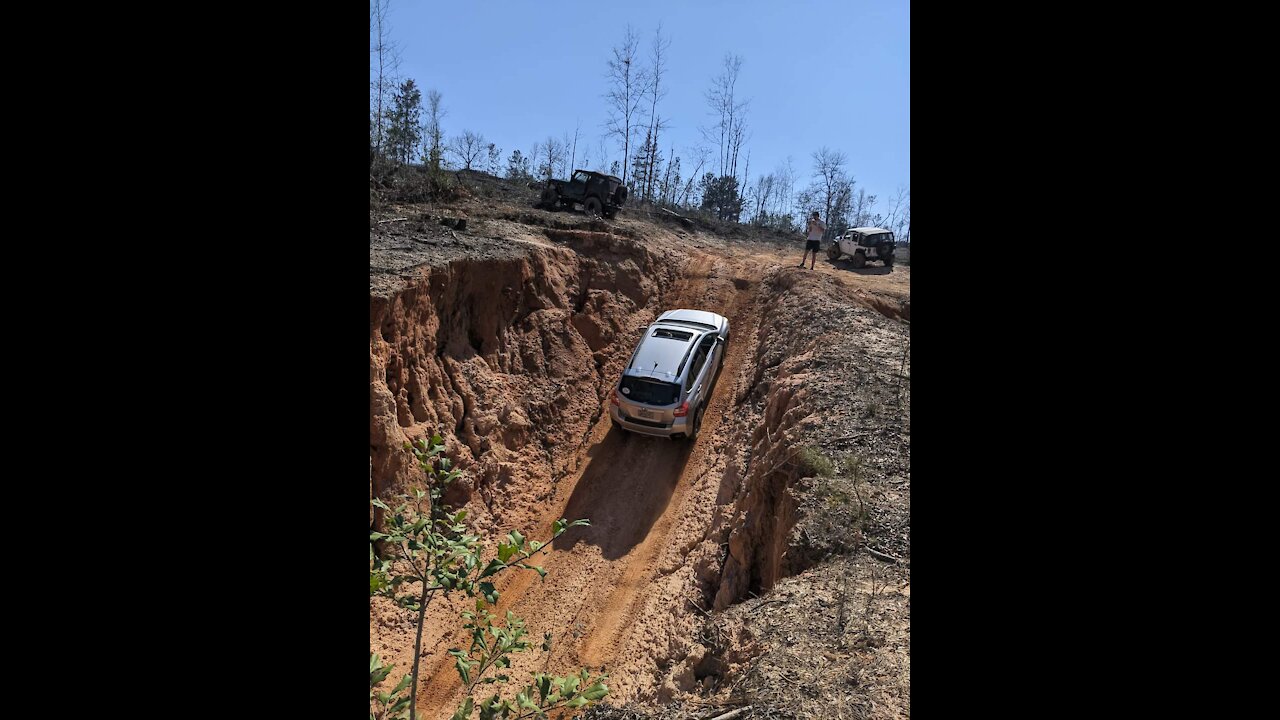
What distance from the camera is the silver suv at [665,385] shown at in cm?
1279

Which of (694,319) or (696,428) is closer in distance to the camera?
(696,428)

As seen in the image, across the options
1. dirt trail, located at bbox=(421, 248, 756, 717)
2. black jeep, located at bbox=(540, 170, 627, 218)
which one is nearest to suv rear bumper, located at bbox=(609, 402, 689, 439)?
dirt trail, located at bbox=(421, 248, 756, 717)

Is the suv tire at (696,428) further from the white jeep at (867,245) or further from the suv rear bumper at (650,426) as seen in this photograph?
the white jeep at (867,245)

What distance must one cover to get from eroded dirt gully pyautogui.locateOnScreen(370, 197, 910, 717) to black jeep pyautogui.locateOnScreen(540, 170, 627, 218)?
3014 mm

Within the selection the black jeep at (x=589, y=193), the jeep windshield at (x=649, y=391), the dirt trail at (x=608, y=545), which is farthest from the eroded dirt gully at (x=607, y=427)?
the black jeep at (x=589, y=193)

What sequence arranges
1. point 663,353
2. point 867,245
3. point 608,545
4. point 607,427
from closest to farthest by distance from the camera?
point 608,545, point 663,353, point 607,427, point 867,245

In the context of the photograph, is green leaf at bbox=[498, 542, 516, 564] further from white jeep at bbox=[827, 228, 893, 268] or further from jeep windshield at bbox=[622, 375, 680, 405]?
white jeep at bbox=[827, 228, 893, 268]

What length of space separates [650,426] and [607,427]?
7.06 ft

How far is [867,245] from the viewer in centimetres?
2230

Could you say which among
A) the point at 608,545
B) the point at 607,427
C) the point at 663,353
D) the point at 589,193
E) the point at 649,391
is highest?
the point at 589,193

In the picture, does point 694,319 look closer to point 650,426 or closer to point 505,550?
point 650,426

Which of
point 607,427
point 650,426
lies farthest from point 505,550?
point 607,427
